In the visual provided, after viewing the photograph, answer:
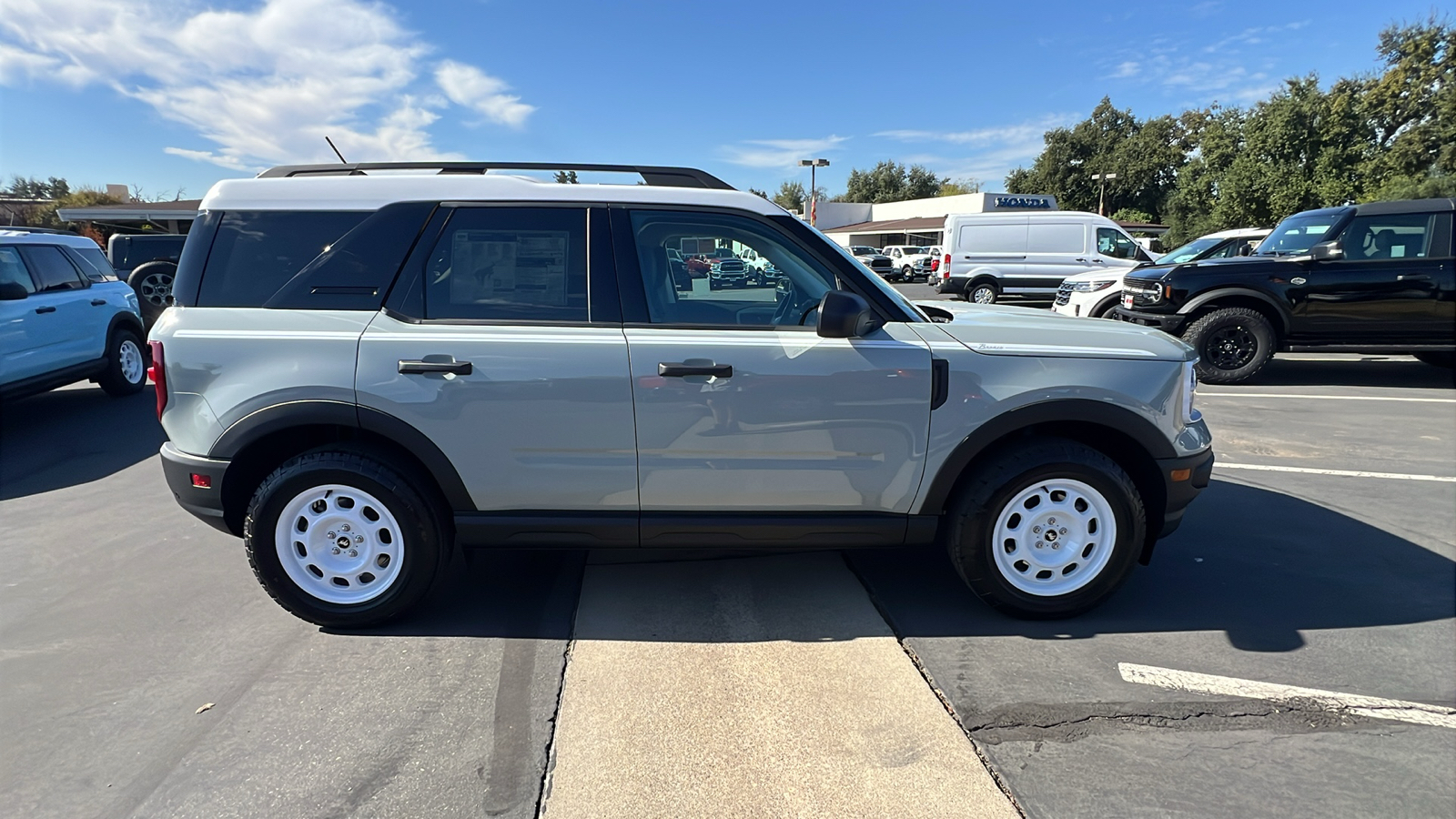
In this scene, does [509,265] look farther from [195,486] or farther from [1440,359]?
[1440,359]

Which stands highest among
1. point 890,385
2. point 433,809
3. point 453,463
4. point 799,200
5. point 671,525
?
point 799,200

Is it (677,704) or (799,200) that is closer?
(677,704)

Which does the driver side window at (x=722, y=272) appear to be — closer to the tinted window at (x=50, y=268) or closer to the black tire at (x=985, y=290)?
the tinted window at (x=50, y=268)

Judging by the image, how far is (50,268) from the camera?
23.5ft

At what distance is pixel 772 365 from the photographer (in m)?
2.94

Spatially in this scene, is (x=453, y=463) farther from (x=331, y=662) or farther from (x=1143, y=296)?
(x=1143, y=296)

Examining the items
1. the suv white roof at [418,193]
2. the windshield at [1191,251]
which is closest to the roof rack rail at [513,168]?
the suv white roof at [418,193]

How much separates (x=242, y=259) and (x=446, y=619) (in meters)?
1.74

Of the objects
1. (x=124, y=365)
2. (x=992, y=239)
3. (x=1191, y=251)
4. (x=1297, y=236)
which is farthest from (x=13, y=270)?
(x=992, y=239)

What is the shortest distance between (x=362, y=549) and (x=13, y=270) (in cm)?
631

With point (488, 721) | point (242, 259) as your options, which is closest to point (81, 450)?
point (242, 259)

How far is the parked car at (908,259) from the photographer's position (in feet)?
106

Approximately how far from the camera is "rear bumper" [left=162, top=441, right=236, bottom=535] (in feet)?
10.1

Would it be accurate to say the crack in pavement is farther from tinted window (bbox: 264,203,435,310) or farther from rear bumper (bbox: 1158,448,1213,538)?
tinted window (bbox: 264,203,435,310)
